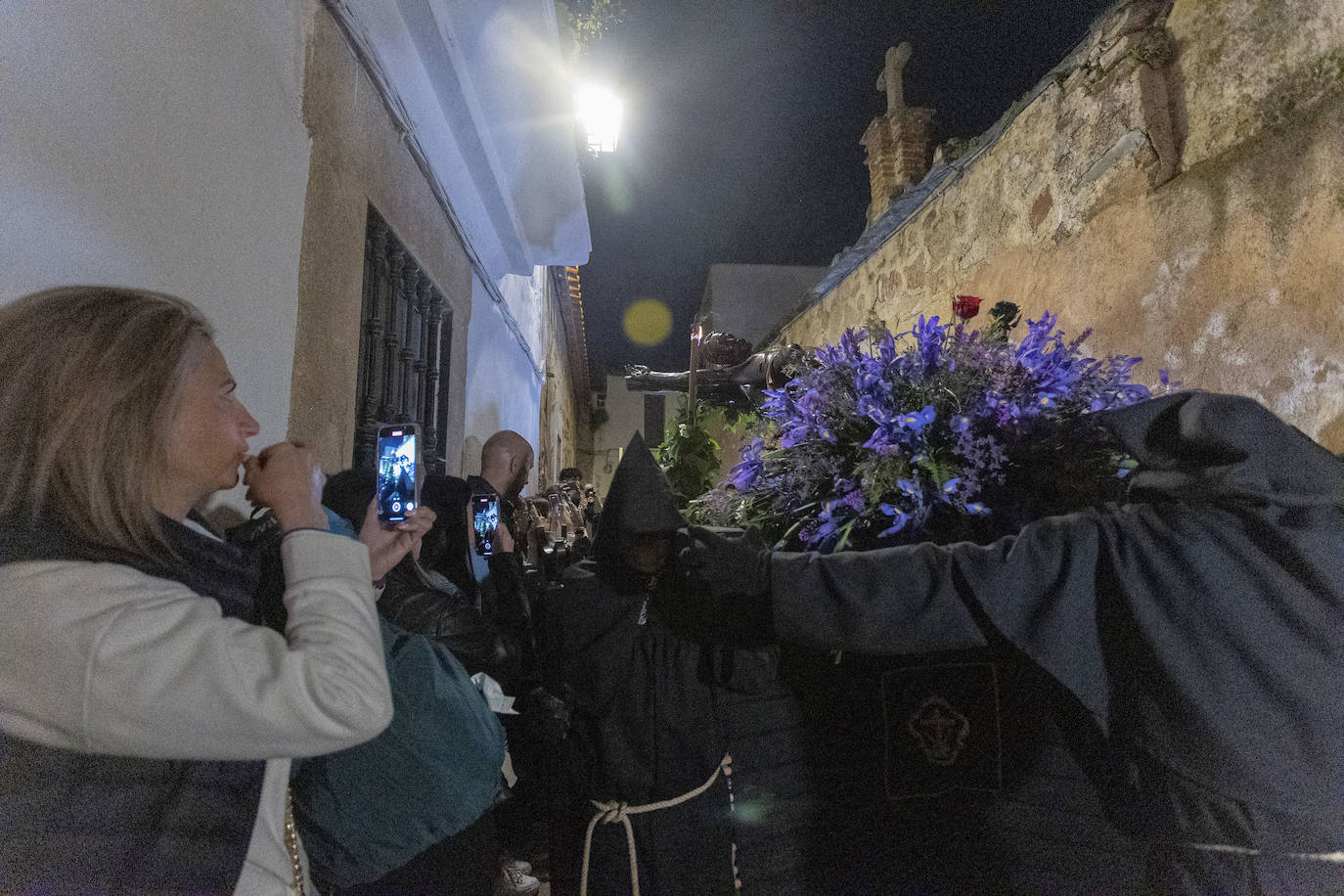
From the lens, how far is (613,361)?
73.5 ft

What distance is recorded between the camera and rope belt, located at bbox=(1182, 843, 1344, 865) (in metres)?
0.96

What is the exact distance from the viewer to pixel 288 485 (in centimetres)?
101

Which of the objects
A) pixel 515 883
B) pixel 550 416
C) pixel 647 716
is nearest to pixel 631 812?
pixel 647 716

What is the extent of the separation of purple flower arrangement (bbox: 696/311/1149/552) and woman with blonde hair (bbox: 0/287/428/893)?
3.12 ft

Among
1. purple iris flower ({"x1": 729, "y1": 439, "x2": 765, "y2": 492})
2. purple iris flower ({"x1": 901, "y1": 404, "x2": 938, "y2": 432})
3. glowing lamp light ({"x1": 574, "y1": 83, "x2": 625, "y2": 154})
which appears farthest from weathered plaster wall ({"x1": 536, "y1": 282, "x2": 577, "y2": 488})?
purple iris flower ({"x1": 901, "y1": 404, "x2": 938, "y2": 432})

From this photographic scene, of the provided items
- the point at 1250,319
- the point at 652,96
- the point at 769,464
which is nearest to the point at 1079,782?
the point at 769,464

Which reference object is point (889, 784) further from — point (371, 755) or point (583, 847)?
point (371, 755)

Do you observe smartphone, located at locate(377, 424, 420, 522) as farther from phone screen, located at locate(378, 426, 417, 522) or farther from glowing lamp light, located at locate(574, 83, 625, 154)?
glowing lamp light, located at locate(574, 83, 625, 154)

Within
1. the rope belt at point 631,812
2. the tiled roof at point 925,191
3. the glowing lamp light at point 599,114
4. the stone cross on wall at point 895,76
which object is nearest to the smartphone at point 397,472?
the rope belt at point 631,812

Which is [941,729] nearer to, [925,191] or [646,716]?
[646,716]

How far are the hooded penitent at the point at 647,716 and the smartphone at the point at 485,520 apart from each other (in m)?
0.88

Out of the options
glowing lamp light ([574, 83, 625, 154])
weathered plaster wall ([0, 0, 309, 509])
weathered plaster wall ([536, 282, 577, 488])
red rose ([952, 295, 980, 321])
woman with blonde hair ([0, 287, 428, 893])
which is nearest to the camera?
woman with blonde hair ([0, 287, 428, 893])

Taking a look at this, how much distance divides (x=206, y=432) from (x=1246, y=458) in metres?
1.50

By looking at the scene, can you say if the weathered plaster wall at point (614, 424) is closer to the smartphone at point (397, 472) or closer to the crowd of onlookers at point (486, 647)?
the smartphone at point (397, 472)
